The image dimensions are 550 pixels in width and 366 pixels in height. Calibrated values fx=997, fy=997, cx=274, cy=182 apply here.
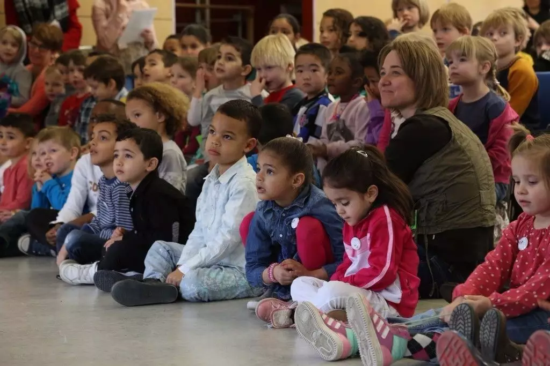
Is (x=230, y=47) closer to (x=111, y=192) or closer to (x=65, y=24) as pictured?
(x=111, y=192)

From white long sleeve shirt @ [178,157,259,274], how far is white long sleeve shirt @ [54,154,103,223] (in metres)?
1.22

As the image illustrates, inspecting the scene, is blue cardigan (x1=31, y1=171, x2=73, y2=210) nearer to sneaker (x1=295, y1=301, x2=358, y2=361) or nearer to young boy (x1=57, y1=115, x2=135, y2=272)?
young boy (x1=57, y1=115, x2=135, y2=272)

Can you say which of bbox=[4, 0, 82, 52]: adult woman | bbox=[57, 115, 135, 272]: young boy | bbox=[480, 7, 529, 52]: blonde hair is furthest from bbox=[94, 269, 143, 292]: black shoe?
bbox=[4, 0, 82, 52]: adult woman

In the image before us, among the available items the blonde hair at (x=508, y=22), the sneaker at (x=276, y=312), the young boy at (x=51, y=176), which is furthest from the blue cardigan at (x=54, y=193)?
the blonde hair at (x=508, y=22)

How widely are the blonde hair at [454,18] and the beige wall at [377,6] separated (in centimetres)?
437

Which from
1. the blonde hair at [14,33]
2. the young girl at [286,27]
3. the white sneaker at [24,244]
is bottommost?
the white sneaker at [24,244]

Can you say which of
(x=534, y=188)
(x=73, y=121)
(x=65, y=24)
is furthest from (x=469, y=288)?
(x=65, y=24)

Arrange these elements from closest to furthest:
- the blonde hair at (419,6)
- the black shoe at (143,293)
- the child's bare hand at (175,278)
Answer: the black shoe at (143,293), the child's bare hand at (175,278), the blonde hair at (419,6)

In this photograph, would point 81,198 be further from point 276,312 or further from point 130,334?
point 276,312

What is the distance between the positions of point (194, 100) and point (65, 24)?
321 centimetres

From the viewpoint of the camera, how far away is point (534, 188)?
10.6ft

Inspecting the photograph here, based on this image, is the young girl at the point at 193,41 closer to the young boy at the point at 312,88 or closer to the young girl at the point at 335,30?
the young girl at the point at 335,30

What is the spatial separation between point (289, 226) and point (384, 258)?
0.64 m

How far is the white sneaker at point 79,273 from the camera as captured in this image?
16.3 ft
